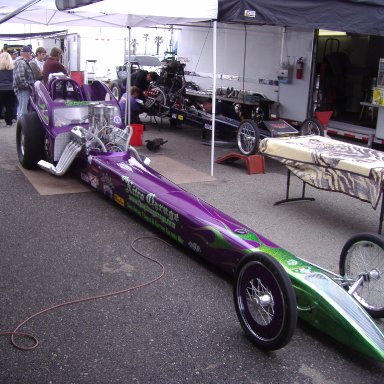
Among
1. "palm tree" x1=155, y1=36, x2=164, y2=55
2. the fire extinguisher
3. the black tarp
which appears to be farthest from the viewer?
"palm tree" x1=155, y1=36, x2=164, y2=55

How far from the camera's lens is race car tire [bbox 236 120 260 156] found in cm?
871

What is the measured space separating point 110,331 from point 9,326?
68 cm

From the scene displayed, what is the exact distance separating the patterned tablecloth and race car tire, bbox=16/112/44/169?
3.24 meters

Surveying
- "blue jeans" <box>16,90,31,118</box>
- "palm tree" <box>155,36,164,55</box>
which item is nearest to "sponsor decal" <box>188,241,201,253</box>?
"blue jeans" <box>16,90,31,118</box>

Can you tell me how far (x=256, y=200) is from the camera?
6.95m

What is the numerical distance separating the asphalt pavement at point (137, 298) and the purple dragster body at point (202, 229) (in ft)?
0.63

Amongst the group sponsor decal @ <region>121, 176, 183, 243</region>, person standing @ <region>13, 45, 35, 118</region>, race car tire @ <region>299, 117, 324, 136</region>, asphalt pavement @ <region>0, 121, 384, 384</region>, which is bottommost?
asphalt pavement @ <region>0, 121, 384, 384</region>

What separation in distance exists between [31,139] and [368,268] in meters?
5.29

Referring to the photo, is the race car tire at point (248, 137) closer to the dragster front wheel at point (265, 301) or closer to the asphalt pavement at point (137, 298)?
the asphalt pavement at point (137, 298)

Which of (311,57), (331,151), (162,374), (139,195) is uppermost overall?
(311,57)

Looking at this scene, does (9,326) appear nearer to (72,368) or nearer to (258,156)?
(72,368)

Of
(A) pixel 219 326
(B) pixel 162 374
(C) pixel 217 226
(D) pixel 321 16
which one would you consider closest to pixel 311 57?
(D) pixel 321 16

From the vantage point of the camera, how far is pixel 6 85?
1179 centimetres

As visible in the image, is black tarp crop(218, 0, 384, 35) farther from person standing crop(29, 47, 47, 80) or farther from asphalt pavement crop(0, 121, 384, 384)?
person standing crop(29, 47, 47, 80)
